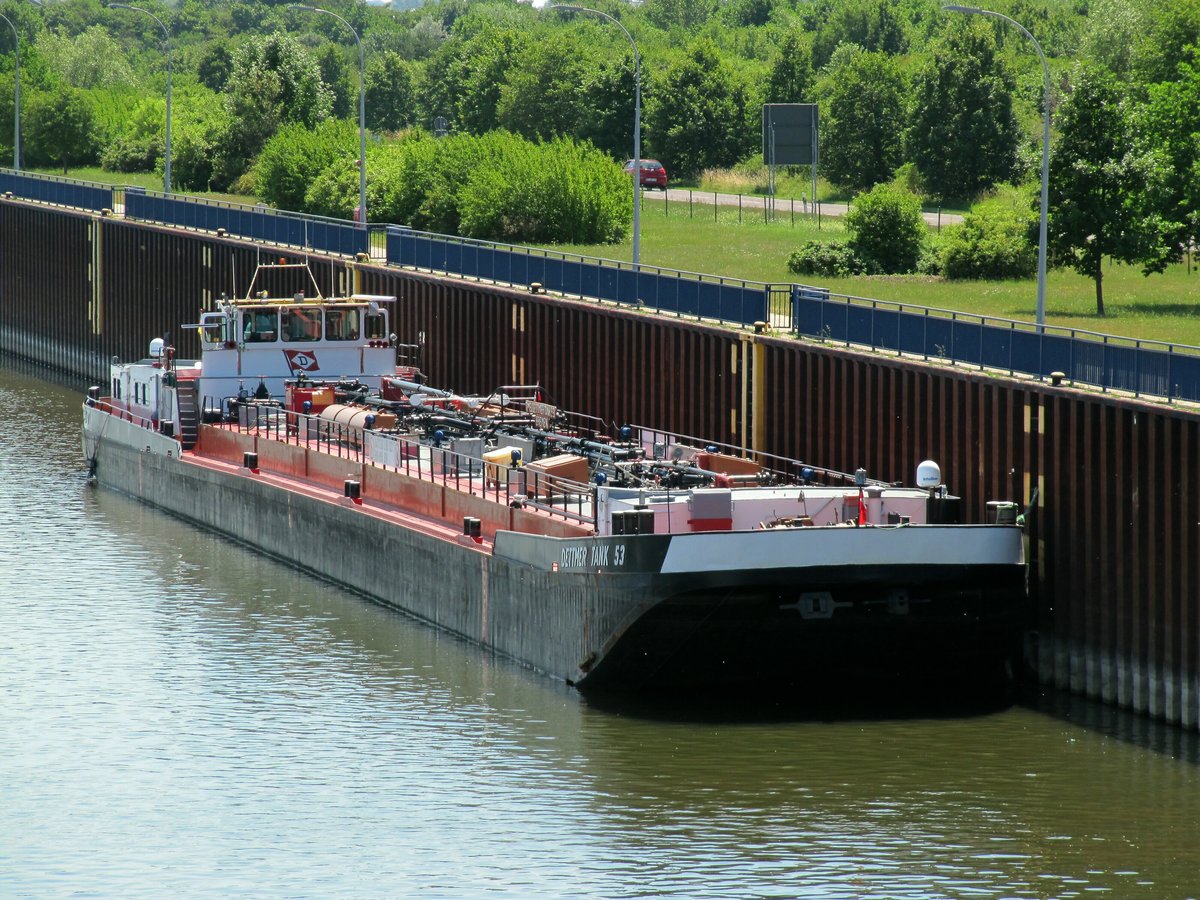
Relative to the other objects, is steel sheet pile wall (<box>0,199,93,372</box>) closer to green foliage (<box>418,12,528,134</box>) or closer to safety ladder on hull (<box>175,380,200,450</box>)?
safety ladder on hull (<box>175,380,200,450</box>)

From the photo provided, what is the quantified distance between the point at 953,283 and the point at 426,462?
21914 mm

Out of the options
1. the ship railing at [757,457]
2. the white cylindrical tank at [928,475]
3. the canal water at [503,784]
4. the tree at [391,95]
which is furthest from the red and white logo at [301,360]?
the tree at [391,95]

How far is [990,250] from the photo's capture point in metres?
57.2

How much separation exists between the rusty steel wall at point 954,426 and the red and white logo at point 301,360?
455cm

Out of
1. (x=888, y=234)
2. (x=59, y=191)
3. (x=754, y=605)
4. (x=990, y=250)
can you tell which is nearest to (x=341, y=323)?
(x=990, y=250)

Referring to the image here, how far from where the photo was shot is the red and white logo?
157ft

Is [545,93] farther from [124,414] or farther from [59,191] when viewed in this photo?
[124,414]

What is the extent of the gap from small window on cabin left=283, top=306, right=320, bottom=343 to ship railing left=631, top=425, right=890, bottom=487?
33.5ft

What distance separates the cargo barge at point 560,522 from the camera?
2962 centimetres

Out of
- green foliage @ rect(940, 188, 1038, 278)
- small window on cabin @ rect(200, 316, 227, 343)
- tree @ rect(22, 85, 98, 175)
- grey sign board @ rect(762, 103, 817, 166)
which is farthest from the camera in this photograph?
tree @ rect(22, 85, 98, 175)

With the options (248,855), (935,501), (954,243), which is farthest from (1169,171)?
(248,855)

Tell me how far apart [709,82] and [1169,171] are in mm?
52643

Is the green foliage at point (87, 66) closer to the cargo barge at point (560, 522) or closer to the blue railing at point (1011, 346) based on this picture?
the cargo barge at point (560, 522)

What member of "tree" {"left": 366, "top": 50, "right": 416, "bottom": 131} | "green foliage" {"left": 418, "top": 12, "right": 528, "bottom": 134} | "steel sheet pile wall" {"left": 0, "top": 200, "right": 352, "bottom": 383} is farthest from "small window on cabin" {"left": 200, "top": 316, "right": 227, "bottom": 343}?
"tree" {"left": 366, "top": 50, "right": 416, "bottom": 131}
